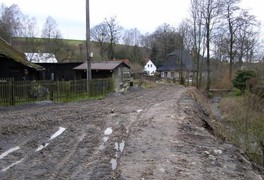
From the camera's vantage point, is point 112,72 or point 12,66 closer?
point 12,66

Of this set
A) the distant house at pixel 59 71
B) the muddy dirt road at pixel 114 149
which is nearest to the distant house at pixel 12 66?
the muddy dirt road at pixel 114 149

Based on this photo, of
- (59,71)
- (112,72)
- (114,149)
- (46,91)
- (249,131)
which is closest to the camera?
(114,149)

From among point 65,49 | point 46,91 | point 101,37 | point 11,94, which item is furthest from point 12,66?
point 101,37

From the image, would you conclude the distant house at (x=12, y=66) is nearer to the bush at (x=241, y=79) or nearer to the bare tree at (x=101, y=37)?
the bush at (x=241, y=79)

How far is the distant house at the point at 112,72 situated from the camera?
127ft

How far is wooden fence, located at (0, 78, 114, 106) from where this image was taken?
20891 mm

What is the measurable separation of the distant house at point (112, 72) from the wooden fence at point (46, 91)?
24.7 ft

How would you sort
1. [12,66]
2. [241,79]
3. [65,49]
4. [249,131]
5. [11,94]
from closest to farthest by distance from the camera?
[249,131], [11,94], [12,66], [241,79], [65,49]

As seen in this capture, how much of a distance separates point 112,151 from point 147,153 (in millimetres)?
913

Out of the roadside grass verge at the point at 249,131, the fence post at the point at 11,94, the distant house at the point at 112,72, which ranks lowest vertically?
the roadside grass verge at the point at 249,131

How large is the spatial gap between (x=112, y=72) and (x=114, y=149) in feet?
96.3

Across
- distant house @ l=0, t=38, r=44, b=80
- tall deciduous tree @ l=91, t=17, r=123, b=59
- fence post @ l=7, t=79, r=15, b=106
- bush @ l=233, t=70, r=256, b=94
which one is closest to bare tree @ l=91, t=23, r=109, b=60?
tall deciduous tree @ l=91, t=17, r=123, b=59

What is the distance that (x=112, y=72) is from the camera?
39.0 meters

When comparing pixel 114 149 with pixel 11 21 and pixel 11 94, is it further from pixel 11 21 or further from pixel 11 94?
pixel 11 21
